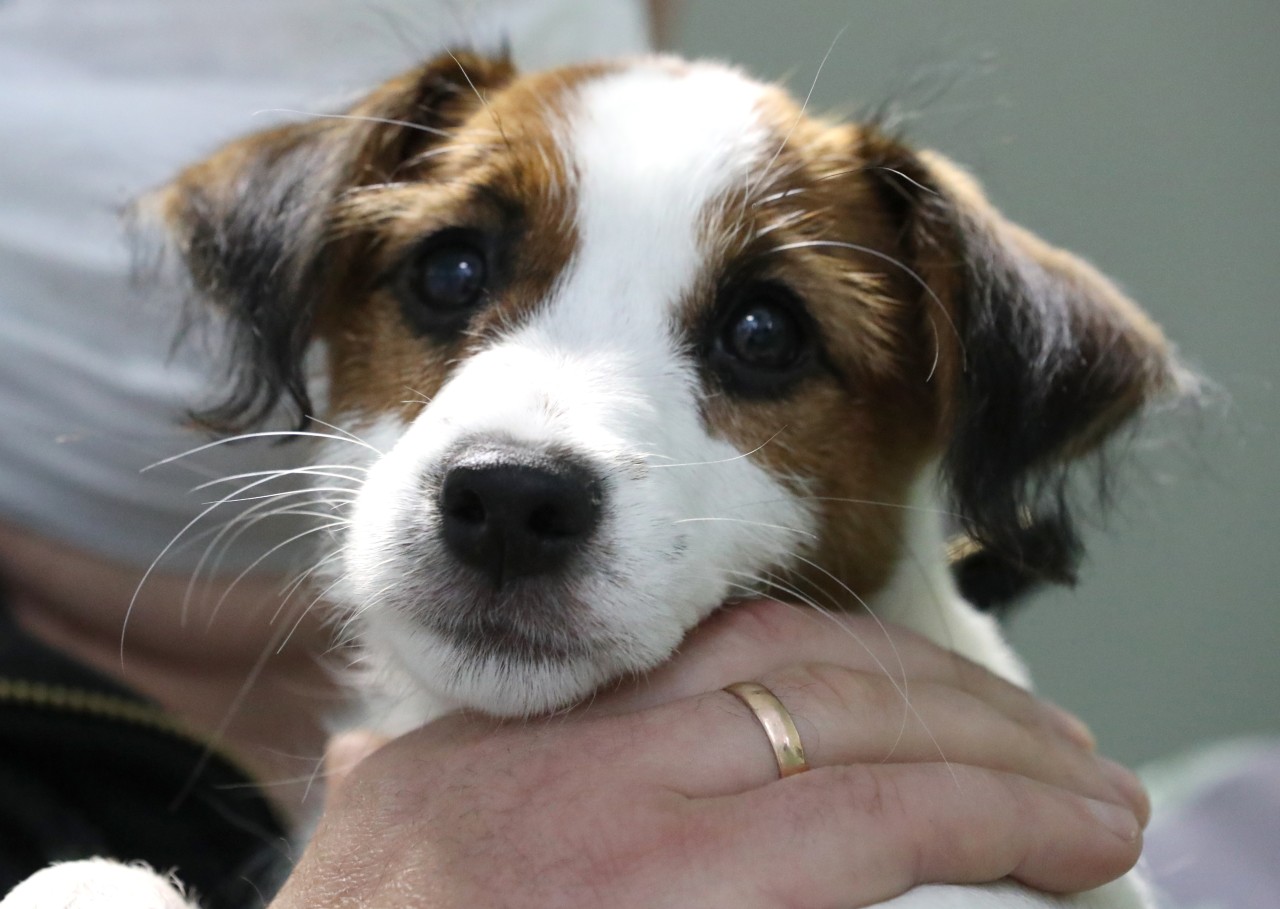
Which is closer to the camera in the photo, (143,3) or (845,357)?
(845,357)

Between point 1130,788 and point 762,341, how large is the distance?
0.67 metres

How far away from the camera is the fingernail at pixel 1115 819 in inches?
45.1

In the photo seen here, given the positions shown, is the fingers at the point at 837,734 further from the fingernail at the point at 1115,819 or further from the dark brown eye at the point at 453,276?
the dark brown eye at the point at 453,276

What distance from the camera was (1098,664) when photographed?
357 centimetres

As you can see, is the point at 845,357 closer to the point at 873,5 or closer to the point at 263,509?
the point at 263,509

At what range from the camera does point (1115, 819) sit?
3.80ft

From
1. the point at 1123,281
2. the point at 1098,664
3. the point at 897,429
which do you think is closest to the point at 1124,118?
the point at 1123,281

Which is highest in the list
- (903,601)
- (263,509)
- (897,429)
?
(897,429)

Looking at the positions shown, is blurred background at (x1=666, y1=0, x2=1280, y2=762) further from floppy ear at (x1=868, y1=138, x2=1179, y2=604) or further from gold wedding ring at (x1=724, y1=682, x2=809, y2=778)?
gold wedding ring at (x1=724, y1=682, x2=809, y2=778)

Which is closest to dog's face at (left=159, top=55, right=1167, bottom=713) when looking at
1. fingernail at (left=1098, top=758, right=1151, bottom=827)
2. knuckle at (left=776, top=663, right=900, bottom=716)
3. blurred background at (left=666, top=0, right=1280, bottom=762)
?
knuckle at (left=776, top=663, right=900, bottom=716)

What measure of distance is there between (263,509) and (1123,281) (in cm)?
266

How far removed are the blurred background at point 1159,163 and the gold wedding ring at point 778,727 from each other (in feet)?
8.14

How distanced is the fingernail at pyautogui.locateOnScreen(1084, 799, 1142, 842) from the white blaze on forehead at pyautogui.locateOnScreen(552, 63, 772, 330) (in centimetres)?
68

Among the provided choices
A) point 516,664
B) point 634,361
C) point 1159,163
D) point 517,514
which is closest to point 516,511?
point 517,514
